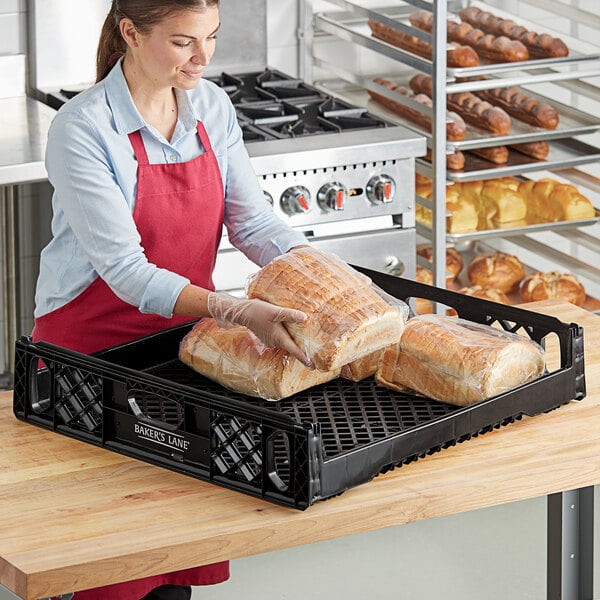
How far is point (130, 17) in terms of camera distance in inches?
88.3

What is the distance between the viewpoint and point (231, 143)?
2482mm

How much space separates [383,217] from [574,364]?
5.37ft

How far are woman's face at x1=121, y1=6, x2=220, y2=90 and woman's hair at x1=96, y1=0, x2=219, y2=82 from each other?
0.4 inches

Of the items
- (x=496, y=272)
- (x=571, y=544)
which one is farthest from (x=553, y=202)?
(x=571, y=544)

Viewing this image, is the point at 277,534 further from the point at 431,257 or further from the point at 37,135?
the point at 431,257

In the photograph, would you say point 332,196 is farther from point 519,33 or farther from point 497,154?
point 519,33

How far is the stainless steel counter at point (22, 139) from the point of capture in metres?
3.25

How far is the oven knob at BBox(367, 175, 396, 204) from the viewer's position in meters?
3.59

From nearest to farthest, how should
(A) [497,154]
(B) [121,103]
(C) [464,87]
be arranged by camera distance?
1. (B) [121,103]
2. (C) [464,87]
3. (A) [497,154]

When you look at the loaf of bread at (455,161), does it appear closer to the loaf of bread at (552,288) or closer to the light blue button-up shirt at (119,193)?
the loaf of bread at (552,288)

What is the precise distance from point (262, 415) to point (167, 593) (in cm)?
82

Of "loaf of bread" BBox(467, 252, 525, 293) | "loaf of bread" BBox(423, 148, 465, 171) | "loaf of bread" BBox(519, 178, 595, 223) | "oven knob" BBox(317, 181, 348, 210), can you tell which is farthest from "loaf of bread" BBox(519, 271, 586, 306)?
"oven knob" BBox(317, 181, 348, 210)

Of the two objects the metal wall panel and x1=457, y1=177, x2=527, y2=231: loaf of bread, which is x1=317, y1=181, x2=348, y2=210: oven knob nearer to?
x1=457, y1=177, x2=527, y2=231: loaf of bread

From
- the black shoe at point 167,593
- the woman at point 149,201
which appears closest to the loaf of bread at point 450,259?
the woman at point 149,201
